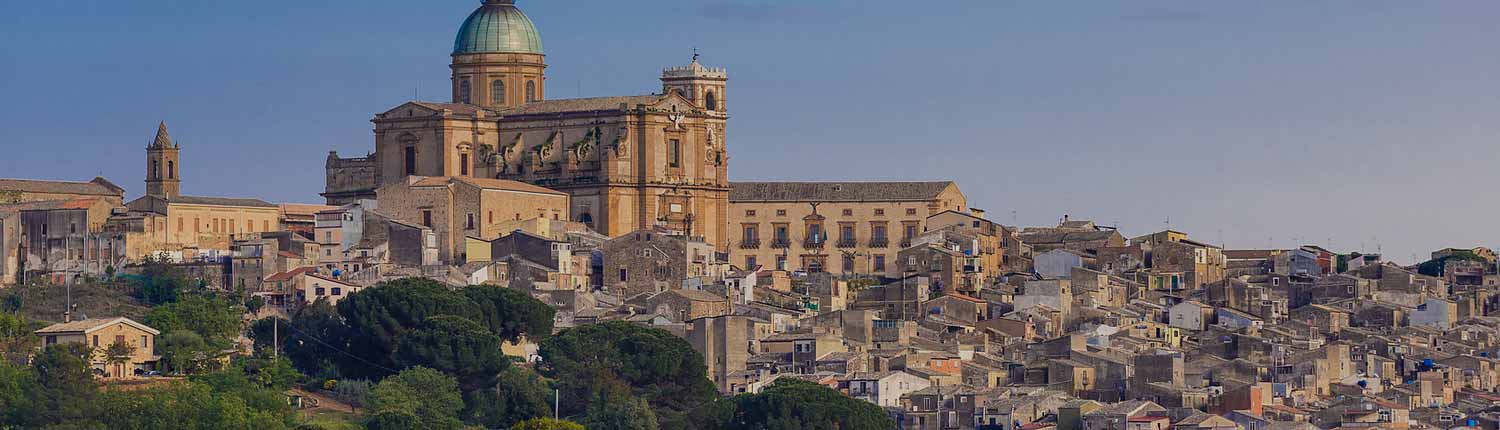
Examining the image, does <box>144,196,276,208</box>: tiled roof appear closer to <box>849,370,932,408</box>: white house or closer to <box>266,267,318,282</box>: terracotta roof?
<box>266,267,318,282</box>: terracotta roof

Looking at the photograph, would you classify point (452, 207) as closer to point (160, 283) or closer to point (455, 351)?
point (160, 283)

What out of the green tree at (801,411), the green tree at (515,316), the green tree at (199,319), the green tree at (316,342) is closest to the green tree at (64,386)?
the green tree at (199,319)

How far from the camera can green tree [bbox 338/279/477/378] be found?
86.1 metres

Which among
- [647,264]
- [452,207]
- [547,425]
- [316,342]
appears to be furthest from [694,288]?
[547,425]

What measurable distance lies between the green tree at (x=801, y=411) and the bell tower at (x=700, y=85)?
87.8 ft

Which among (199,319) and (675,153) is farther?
(675,153)

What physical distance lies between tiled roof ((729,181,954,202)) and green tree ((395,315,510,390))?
20919 millimetres

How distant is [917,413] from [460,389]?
960cm

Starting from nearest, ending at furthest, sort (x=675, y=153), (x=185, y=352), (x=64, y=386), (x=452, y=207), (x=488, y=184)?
(x=64, y=386) → (x=185, y=352) → (x=452, y=207) → (x=488, y=184) → (x=675, y=153)

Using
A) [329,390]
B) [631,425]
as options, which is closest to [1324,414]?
[631,425]

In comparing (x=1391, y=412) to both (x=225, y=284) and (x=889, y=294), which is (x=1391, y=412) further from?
(x=225, y=284)

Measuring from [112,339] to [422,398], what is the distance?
22.2ft

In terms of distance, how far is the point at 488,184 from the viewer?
9919cm

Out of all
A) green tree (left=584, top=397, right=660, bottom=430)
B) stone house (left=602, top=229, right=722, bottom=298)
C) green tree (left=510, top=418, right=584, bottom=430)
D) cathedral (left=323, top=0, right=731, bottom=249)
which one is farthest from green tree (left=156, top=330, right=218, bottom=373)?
cathedral (left=323, top=0, right=731, bottom=249)
